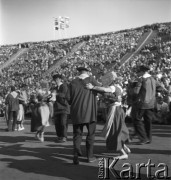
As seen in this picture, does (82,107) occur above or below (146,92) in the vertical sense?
below

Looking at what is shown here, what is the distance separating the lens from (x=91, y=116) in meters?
6.79

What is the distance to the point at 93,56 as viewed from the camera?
123 ft

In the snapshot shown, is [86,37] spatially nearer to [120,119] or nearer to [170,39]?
[170,39]

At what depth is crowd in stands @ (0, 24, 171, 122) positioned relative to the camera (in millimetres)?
29998

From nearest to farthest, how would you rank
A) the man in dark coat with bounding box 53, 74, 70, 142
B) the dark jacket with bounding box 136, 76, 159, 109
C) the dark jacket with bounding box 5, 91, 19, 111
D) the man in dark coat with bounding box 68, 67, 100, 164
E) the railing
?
the man in dark coat with bounding box 68, 67, 100, 164 → the dark jacket with bounding box 136, 76, 159, 109 → the man in dark coat with bounding box 53, 74, 70, 142 → the dark jacket with bounding box 5, 91, 19, 111 → the railing

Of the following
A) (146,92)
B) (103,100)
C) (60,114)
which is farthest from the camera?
(103,100)

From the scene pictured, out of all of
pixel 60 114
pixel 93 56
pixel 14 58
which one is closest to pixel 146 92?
pixel 60 114

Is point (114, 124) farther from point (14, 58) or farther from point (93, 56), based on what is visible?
point (14, 58)

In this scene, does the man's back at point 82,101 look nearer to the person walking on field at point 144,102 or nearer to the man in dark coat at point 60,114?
the person walking on field at point 144,102

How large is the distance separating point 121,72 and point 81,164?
19671 millimetres

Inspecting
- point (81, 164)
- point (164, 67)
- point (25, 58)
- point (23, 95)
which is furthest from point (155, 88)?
point (25, 58)

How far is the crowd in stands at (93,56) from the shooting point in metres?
30.0

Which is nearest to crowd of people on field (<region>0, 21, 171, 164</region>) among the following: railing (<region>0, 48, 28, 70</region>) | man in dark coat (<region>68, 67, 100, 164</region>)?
man in dark coat (<region>68, 67, 100, 164</region>)

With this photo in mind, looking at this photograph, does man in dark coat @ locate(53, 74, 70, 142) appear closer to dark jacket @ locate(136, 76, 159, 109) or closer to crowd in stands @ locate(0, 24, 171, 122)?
dark jacket @ locate(136, 76, 159, 109)
